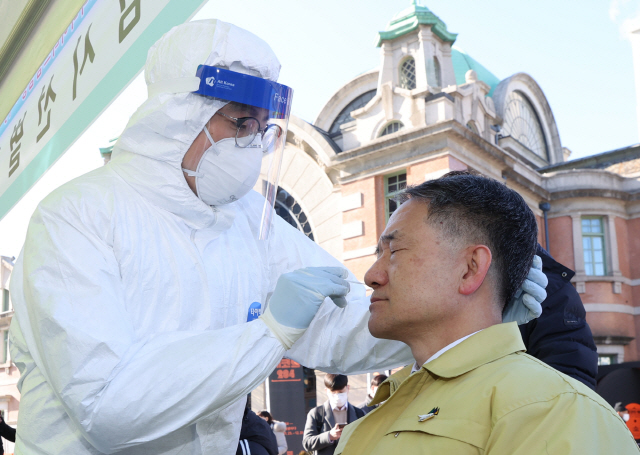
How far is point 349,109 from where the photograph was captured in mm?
18562

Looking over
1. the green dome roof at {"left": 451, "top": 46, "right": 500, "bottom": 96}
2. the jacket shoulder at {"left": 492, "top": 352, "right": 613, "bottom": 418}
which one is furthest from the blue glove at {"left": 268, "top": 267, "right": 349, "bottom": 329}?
the green dome roof at {"left": 451, "top": 46, "right": 500, "bottom": 96}

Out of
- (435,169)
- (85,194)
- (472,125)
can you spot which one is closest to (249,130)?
(85,194)

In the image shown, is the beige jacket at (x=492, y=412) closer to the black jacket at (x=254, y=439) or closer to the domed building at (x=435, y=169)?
the black jacket at (x=254, y=439)

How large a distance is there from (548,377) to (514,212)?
595mm

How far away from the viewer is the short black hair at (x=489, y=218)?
1801 millimetres

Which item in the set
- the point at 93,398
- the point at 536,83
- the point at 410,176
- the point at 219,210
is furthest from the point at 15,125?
the point at 536,83

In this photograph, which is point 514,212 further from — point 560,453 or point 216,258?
point 216,258

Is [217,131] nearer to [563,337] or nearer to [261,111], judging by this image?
[261,111]

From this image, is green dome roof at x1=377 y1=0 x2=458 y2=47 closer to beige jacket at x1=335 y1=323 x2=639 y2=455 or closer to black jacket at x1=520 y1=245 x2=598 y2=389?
black jacket at x1=520 y1=245 x2=598 y2=389

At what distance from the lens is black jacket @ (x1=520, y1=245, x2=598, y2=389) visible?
2.70m

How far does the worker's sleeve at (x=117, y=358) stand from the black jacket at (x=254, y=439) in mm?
2572

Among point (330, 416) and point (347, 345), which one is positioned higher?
point (347, 345)

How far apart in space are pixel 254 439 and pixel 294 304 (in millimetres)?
2793

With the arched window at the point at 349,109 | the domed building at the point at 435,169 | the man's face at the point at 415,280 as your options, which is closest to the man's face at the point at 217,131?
Answer: the man's face at the point at 415,280
